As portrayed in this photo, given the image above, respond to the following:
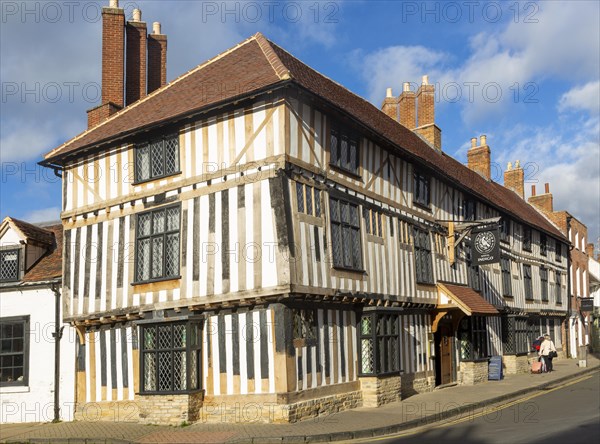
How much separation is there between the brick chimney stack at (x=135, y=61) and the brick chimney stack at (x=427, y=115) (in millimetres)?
11356

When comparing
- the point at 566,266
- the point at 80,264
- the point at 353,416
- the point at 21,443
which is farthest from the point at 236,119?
the point at 566,266

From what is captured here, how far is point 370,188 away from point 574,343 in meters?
25.0

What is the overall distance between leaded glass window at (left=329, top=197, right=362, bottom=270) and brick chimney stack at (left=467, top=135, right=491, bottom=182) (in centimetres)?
1873

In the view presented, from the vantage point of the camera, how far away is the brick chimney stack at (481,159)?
32.7 metres

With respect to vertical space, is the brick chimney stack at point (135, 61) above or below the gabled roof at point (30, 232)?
above

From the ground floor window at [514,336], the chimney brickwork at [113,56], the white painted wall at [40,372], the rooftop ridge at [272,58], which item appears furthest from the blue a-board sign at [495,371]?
the chimney brickwork at [113,56]

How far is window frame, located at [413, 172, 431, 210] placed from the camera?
18.9m

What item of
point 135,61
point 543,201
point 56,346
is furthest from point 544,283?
point 56,346

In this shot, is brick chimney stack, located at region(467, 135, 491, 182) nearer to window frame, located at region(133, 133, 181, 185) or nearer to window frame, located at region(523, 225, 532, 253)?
window frame, located at region(523, 225, 532, 253)

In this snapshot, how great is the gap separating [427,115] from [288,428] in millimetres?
16840

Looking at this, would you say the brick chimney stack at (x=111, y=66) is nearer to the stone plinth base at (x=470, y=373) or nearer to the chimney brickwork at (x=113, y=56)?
the chimney brickwork at (x=113, y=56)

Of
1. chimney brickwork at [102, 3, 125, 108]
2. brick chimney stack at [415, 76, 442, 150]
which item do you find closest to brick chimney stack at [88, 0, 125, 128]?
chimney brickwork at [102, 3, 125, 108]

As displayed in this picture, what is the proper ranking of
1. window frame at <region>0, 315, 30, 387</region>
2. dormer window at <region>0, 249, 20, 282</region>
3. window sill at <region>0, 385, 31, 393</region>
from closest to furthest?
window sill at <region>0, 385, 31, 393</region>, window frame at <region>0, 315, 30, 387</region>, dormer window at <region>0, 249, 20, 282</region>

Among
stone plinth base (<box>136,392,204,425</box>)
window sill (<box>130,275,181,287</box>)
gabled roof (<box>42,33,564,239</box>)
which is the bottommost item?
stone plinth base (<box>136,392,204,425</box>)
